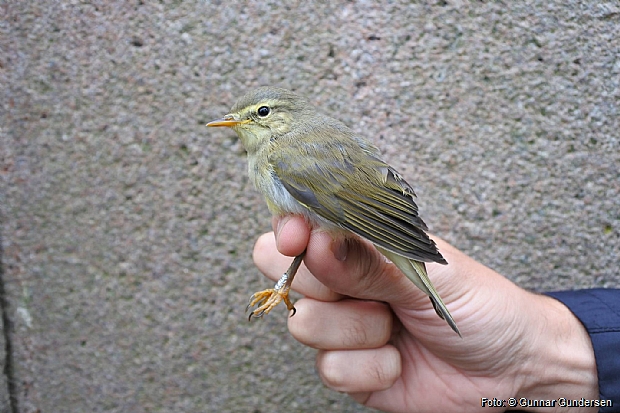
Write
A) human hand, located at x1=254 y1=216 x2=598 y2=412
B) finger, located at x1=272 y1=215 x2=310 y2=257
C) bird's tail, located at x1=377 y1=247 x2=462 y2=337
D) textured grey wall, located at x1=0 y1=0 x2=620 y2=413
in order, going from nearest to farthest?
bird's tail, located at x1=377 y1=247 x2=462 y2=337 → finger, located at x1=272 y1=215 x2=310 y2=257 → human hand, located at x1=254 y1=216 x2=598 y2=412 → textured grey wall, located at x1=0 y1=0 x2=620 y2=413

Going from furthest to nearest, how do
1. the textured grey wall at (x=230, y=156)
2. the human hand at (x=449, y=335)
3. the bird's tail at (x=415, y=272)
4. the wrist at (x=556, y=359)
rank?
the textured grey wall at (x=230, y=156)
the wrist at (x=556, y=359)
the human hand at (x=449, y=335)
the bird's tail at (x=415, y=272)

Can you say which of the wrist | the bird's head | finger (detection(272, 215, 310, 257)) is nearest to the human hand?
the wrist

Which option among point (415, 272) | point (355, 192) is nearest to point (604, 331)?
point (415, 272)

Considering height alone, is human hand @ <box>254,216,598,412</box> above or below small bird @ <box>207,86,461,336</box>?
below

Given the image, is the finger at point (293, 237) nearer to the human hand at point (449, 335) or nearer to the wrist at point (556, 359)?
the human hand at point (449, 335)

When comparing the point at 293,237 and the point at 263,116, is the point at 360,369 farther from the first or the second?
the point at 263,116

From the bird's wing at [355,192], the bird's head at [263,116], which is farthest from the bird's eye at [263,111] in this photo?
the bird's wing at [355,192]

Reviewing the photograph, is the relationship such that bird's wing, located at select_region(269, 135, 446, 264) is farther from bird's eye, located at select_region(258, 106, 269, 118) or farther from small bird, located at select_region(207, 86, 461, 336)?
bird's eye, located at select_region(258, 106, 269, 118)
